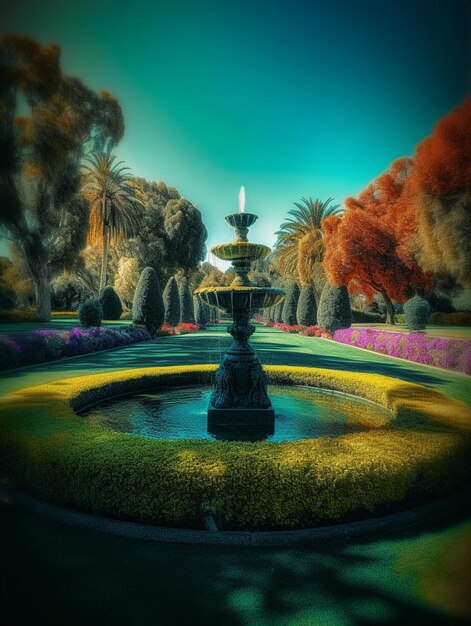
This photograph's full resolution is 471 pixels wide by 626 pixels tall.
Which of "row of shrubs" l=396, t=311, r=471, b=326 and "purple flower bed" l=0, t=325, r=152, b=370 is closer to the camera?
"purple flower bed" l=0, t=325, r=152, b=370

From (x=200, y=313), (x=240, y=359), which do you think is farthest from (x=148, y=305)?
(x=240, y=359)

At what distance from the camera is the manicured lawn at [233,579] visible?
2385mm

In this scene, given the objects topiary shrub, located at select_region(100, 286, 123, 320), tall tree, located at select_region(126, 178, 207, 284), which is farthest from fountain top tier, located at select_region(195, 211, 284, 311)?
tall tree, located at select_region(126, 178, 207, 284)

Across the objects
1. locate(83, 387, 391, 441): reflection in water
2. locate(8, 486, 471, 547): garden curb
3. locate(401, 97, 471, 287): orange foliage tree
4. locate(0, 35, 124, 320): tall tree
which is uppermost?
locate(0, 35, 124, 320): tall tree

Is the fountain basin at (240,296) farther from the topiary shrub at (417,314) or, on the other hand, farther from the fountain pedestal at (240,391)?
the topiary shrub at (417,314)

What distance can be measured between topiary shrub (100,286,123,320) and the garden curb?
3416cm

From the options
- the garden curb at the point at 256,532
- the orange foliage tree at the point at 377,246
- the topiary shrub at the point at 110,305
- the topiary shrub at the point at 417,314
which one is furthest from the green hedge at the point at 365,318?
the garden curb at the point at 256,532

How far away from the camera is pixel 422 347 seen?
15039 mm

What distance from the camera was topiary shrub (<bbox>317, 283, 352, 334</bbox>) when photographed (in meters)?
26.2

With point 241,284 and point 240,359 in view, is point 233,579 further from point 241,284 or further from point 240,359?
point 241,284

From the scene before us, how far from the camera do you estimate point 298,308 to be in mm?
35062

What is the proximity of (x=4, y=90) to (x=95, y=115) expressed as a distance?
2056 centimetres

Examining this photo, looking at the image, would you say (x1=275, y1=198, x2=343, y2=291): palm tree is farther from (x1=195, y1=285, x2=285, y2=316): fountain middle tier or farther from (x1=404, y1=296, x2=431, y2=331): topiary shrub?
(x1=195, y1=285, x2=285, y2=316): fountain middle tier

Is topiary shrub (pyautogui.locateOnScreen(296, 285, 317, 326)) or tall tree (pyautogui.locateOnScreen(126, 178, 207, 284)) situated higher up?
tall tree (pyautogui.locateOnScreen(126, 178, 207, 284))
